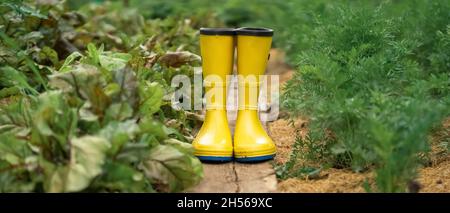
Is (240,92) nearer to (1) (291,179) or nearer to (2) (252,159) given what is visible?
(2) (252,159)

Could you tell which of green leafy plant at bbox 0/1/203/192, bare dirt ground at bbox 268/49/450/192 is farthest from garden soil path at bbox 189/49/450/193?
green leafy plant at bbox 0/1/203/192

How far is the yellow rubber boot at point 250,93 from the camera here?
9.83 feet

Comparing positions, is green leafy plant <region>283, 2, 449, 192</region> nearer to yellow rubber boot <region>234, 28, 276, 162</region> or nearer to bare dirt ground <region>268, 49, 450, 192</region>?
bare dirt ground <region>268, 49, 450, 192</region>

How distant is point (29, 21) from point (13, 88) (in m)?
0.83

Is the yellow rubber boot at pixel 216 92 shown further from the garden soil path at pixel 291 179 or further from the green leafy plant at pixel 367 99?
the green leafy plant at pixel 367 99

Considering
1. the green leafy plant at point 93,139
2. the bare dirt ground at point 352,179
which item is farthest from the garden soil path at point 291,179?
the green leafy plant at point 93,139

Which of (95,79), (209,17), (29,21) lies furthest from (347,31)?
(209,17)

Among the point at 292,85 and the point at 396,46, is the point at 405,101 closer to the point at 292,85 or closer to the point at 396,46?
the point at 396,46

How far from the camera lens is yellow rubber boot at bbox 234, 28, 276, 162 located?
300 cm

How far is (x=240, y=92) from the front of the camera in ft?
10.2

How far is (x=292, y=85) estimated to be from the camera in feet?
10.7

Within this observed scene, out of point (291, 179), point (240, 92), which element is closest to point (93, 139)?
point (291, 179)

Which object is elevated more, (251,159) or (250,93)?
(250,93)

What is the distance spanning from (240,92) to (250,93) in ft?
0.16
